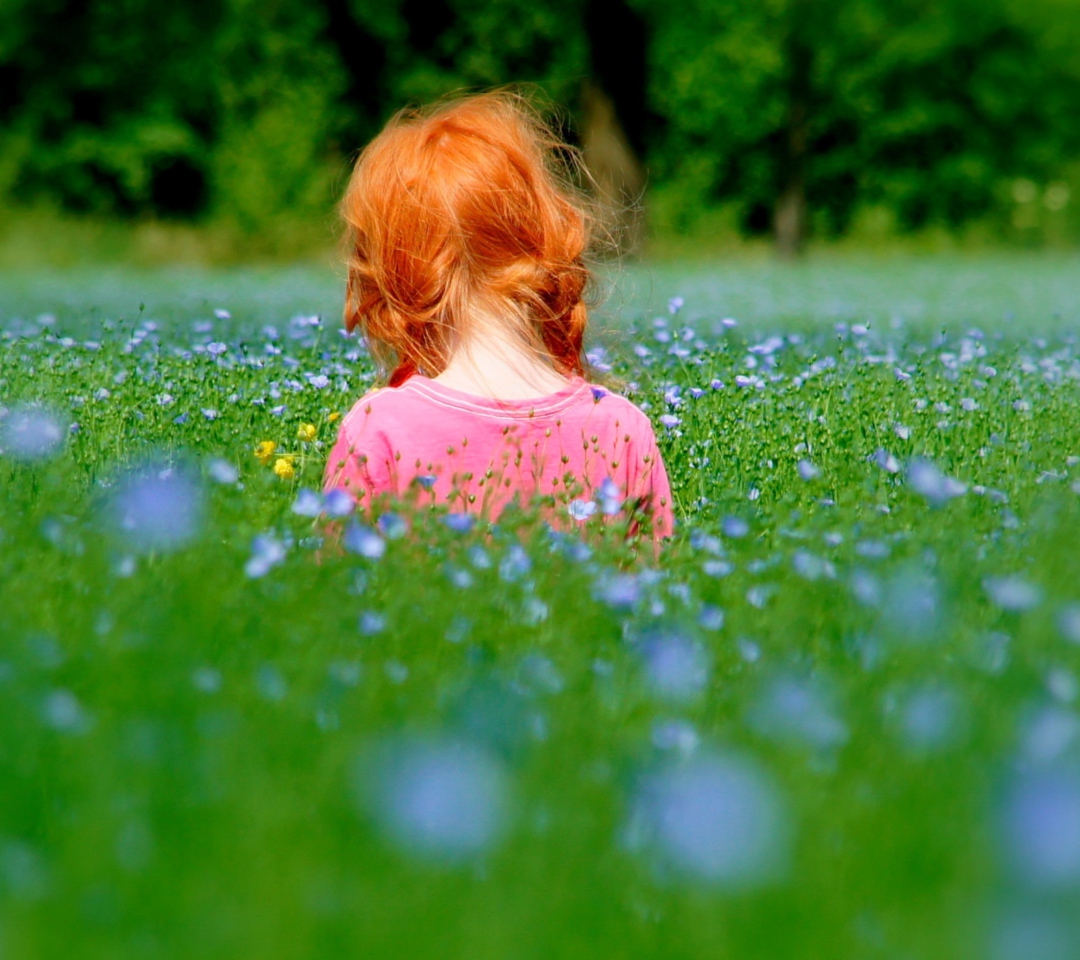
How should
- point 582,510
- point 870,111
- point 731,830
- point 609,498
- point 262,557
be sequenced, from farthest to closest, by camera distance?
point 870,111
point 582,510
point 609,498
point 262,557
point 731,830

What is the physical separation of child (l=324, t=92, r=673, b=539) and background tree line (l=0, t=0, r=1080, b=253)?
18314 mm

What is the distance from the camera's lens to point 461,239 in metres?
3.50

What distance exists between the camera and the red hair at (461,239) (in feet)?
11.5

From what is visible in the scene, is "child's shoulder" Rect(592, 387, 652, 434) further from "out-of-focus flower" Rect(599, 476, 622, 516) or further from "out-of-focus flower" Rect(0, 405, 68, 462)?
"out-of-focus flower" Rect(0, 405, 68, 462)

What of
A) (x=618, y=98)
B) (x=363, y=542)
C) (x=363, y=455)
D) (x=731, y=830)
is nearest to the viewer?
(x=731, y=830)

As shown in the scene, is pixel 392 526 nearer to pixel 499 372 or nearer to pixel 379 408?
pixel 379 408

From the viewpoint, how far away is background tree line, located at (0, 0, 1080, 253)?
2638 cm

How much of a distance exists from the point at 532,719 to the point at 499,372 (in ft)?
5.18

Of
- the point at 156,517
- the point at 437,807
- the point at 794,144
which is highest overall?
the point at 437,807

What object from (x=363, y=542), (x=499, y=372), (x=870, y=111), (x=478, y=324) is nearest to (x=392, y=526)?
(x=363, y=542)

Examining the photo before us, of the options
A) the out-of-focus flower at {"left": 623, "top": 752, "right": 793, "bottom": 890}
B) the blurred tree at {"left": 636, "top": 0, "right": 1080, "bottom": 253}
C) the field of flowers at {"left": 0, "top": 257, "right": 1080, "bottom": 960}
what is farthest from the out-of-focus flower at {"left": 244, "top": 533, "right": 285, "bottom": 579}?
the blurred tree at {"left": 636, "top": 0, "right": 1080, "bottom": 253}

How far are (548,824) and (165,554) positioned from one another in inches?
43.8

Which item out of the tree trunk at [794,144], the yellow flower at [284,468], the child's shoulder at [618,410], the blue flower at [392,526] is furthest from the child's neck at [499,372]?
the tree trunk at [794,144]

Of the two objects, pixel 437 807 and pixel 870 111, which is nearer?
pixel 437 807
